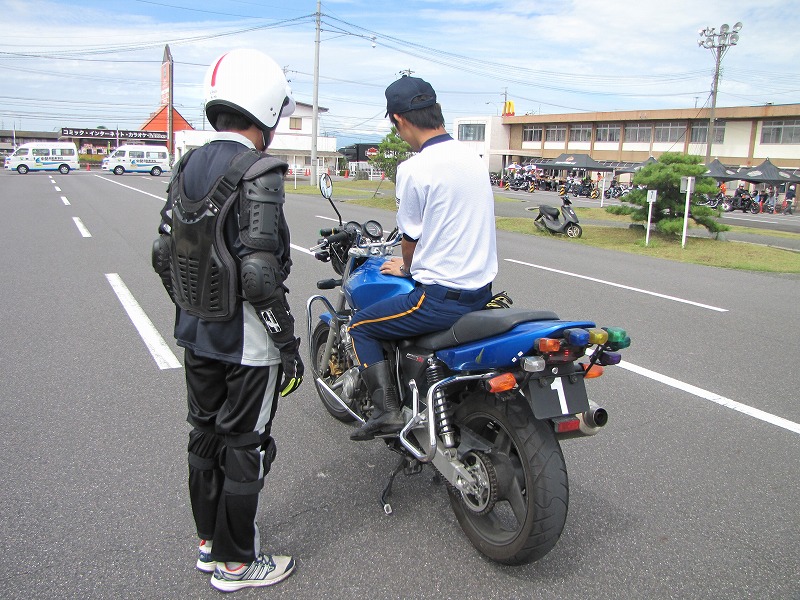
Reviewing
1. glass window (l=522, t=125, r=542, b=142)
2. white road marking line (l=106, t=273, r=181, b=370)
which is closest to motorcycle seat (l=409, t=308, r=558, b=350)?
white road marking line (l=106, t=273, r=181, b=370)

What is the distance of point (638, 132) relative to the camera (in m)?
59.5

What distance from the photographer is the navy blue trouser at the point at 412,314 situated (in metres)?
2.88

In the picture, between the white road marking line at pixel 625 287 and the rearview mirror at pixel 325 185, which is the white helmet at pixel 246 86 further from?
the white road marking line at pixel 625 287

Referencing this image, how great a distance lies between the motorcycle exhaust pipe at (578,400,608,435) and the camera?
262 cm

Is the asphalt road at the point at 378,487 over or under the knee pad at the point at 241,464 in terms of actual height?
under

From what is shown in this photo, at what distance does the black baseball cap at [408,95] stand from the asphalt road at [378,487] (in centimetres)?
198

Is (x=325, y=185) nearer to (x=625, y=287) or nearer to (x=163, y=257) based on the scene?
(x=163, y=257)

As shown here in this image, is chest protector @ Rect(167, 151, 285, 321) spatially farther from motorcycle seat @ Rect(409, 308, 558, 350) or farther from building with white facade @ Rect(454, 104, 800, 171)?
building with white facade @ Rect(454, 104, 800, 171)

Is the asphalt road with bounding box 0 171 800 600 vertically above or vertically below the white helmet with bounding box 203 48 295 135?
below

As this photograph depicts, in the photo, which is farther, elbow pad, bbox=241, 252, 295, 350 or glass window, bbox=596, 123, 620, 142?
glass window, bbox=596, 123, 620, 142

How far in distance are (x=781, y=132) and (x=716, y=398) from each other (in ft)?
173

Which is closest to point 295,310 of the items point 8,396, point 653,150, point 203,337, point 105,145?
point 8,396

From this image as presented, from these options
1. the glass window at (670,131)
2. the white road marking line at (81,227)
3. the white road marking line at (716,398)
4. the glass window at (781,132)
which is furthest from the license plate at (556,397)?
the glass window at (670,131)

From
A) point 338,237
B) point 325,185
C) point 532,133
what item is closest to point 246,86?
point 325,185
